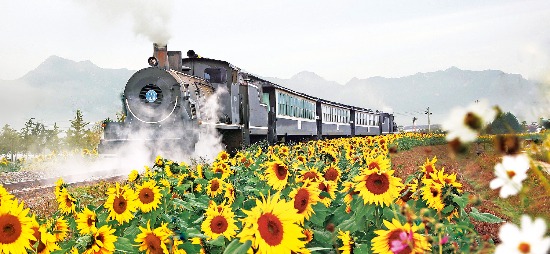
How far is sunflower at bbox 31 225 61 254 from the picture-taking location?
322 centimetres

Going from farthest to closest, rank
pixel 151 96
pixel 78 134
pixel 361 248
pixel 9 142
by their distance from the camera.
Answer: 1. pixel 9 142
2. pixel 78 134
3. pixel 151 96
4. pixel 361 248

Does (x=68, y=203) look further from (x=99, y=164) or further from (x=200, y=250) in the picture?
(x=99, y=164)

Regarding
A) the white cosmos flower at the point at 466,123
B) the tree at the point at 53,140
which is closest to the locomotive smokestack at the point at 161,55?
the white cosmos flower at the point at 466,123

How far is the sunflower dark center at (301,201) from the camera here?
3012mm

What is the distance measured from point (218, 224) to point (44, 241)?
3.74 ft

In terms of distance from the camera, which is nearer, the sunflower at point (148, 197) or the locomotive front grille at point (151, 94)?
the sunflower at point (148, 197)

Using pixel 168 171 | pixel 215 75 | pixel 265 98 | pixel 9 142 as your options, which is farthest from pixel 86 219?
pixel 9 142

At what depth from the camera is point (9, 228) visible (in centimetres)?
297

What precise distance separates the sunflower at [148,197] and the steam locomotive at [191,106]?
517 inches

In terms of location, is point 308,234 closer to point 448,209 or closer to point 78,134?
point 448,209

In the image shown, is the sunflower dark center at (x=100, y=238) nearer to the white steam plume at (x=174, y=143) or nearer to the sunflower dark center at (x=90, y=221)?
the sunflower dark center at (x=90, y=221)

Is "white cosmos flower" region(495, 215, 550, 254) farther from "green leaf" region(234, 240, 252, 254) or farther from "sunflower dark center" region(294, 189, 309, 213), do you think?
"sunflower dark center" region(294, 189, 309, 213)

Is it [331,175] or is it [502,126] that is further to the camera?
[331,175]

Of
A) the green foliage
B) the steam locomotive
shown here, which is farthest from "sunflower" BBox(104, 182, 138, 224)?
the green foliage
